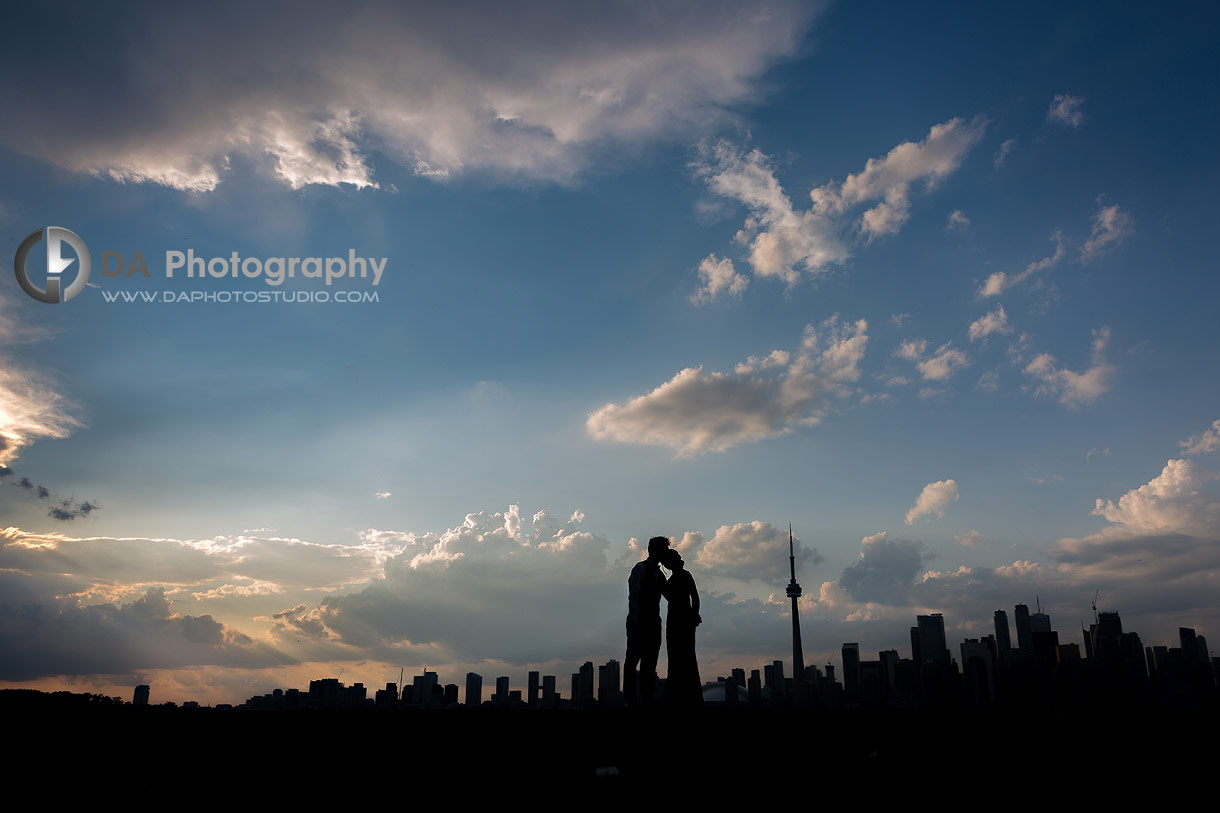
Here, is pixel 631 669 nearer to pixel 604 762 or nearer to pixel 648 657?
pixel 648 657

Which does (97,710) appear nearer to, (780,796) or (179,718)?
(179,718)

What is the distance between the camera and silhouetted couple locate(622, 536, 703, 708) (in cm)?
1352

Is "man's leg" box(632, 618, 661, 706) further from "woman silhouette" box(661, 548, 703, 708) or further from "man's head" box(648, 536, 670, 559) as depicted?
"man's head" box(648, 536, 670, 559)

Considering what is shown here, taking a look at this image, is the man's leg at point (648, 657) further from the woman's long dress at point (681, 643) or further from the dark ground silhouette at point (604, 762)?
the dark ground silhouette at point (604, 762)

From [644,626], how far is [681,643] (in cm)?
82

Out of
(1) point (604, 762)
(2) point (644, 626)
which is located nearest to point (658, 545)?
(2) point (644, 626)

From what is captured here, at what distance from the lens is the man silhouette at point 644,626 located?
1399cm

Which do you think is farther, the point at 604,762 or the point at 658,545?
the point at 658,545

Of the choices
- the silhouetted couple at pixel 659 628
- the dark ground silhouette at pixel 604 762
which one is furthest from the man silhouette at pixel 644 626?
the dark ground silhouette at pixel 604 762

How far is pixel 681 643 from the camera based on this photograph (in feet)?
44.9

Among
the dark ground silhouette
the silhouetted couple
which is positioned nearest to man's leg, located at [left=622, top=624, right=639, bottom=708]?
the silhouetted couple

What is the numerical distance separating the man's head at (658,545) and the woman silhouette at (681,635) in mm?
108

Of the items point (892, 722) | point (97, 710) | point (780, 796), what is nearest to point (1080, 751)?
point (780, 796)

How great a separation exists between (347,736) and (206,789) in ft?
12.1
